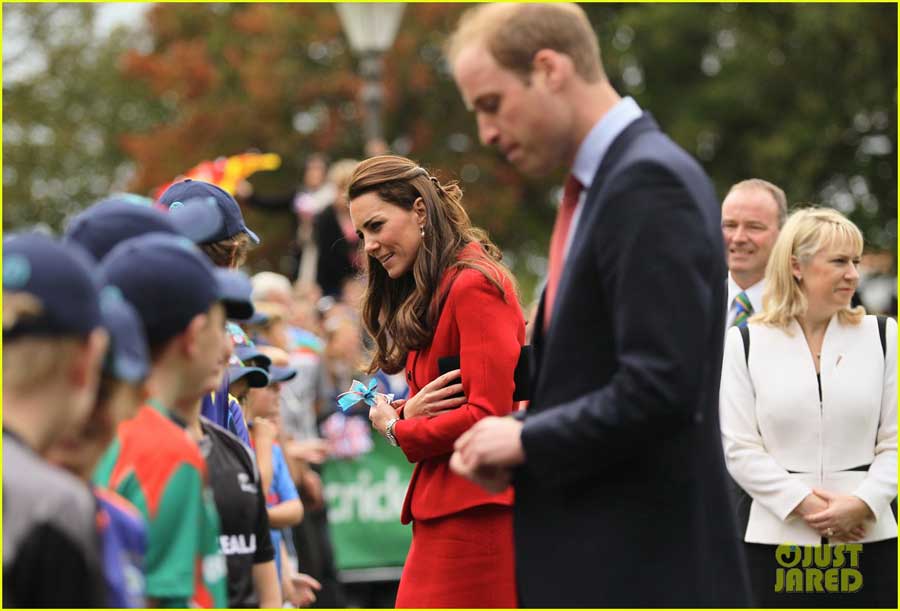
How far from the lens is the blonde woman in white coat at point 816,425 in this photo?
21.3ft

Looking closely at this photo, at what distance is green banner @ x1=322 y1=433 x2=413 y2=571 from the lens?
43.2ft

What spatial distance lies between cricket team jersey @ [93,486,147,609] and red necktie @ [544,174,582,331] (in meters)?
Result: 1.12

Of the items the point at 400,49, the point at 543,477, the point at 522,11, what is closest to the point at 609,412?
the point at 543,477

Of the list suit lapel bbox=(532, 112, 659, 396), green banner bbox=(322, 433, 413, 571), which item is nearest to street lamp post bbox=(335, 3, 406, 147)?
green banner bbox=(322, 433, 413, 571)

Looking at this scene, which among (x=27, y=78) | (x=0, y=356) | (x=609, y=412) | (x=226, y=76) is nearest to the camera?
(x=0, y=356)

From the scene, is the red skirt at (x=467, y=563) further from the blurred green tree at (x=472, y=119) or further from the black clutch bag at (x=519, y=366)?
the blurred green tree at (x=472, y=119)

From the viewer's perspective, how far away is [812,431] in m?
6.56

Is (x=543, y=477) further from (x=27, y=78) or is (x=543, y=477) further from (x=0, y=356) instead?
(x=27, y=78)

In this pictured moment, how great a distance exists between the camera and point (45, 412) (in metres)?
3.20

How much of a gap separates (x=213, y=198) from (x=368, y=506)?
807 centimetres

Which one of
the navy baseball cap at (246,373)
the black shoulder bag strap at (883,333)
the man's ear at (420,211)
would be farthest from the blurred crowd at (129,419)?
the black shoulder bag strap at (883,333)

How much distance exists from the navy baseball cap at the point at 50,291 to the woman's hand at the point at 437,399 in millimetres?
2351

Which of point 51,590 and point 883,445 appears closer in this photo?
point 51,590

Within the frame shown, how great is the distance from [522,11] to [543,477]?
1.16 meters
